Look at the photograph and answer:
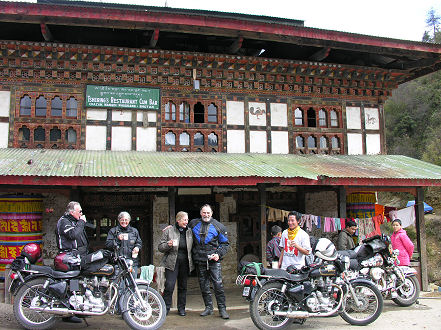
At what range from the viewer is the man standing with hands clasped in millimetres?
6488

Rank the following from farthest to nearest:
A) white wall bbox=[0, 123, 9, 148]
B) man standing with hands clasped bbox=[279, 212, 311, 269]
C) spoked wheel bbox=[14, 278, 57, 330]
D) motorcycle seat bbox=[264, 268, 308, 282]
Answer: white wall bbox=[0, 123, 9, 148]
man standing with hands clasped bbox=[279, 212, 311, 269]
motorcycle seat bbox=[264, 268, 308, 282]
spoked wheel bbox=[14, 278, 57, 330]

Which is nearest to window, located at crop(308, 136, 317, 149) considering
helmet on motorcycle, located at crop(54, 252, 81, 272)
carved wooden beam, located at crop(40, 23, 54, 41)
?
carved wooden beam, located at crop(40, 23, 54, 41)

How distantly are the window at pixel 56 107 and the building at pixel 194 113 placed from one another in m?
0.03

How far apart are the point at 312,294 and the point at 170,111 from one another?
247 inches

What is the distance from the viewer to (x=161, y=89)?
10742 mm

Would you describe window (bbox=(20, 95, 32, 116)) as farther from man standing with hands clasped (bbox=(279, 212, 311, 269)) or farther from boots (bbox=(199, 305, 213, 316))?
man standing with hands clasped (bbox=(279, 212, 311, 269))

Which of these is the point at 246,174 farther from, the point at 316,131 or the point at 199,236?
the point at 316,131

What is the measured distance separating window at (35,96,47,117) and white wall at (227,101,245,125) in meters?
4.65

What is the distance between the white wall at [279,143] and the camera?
1131 centimetres

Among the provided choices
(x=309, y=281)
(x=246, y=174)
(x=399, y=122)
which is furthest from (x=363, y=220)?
(x=399, y=122)

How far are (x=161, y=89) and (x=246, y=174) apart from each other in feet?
12.3

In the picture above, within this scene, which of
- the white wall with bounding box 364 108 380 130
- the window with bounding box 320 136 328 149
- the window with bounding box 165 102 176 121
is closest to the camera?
the window with bounding box 165 102 176 121

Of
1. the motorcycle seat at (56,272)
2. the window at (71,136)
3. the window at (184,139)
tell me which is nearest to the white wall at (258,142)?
the window at (184,139)

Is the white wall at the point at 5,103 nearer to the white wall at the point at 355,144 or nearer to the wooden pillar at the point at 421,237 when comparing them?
the white wall at the point at 355,144
